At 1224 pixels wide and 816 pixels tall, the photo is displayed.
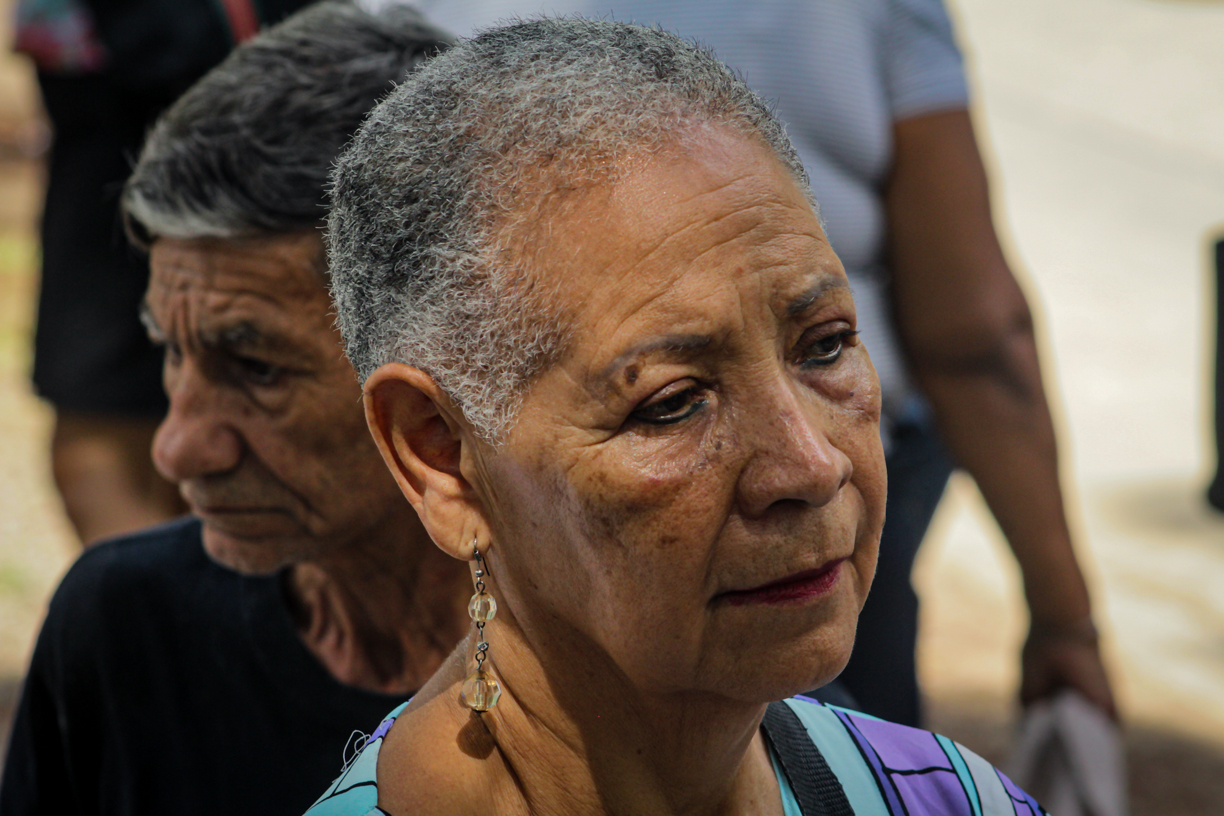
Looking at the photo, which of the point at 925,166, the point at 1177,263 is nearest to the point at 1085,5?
the point at 1177,263

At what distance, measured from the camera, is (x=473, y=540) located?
1556mm

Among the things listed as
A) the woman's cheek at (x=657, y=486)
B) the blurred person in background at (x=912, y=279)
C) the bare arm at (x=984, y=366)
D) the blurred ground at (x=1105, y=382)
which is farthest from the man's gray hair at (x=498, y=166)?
the blurred ground at (x=1105, y=382)

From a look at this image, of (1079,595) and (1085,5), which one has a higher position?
(1079,595)

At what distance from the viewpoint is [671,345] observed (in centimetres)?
137

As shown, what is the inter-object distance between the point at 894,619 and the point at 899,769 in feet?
3.72

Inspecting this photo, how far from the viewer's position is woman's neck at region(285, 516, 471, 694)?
89.9 inches

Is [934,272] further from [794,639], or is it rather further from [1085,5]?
[1085,5]

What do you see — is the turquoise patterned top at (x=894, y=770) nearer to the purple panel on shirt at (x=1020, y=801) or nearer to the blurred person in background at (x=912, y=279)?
the purple panel on shirt at (x=1020, y=801)

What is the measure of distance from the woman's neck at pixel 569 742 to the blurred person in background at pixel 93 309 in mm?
2321

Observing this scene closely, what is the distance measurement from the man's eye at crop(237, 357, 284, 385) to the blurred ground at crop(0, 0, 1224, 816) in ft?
9.55

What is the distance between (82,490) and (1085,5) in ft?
53.7

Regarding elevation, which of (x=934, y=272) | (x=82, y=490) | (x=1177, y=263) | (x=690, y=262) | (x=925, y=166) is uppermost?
(x=690, y=262)

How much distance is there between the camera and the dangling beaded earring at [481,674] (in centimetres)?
156

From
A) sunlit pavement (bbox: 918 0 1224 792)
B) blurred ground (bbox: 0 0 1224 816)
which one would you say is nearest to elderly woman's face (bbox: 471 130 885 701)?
sunlit pavement (bbox: 918 0 1224 792)
